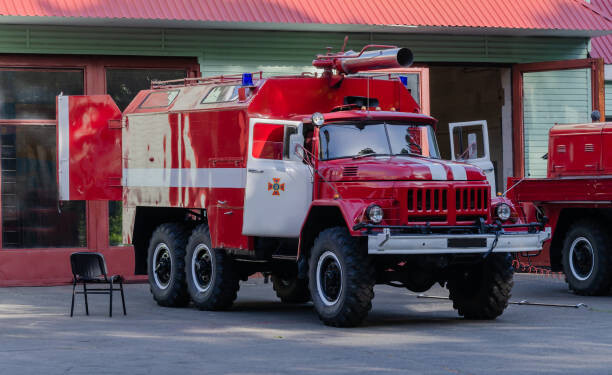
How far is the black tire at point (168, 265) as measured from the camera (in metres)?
16.5

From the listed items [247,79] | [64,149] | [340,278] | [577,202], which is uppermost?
[247,79]

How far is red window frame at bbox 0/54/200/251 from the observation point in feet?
67.2

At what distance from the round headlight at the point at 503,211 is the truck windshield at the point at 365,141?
120 cm

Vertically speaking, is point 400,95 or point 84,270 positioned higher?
point 400,95

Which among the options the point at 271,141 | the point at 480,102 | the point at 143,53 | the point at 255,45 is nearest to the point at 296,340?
the point at 271,141

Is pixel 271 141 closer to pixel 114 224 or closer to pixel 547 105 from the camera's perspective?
pixel 114 224

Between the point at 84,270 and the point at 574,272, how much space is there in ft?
24.2

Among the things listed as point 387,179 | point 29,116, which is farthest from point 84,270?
point 29,116

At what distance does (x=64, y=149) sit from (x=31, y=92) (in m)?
3.24

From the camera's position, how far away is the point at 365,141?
46.9 ft

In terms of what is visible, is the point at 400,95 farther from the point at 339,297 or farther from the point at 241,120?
the point at 339,297

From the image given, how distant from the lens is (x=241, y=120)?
15125 millimetres

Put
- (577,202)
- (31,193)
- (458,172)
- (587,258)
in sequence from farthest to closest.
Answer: (31,193)
(587,258)
(577,202)
(458,172)

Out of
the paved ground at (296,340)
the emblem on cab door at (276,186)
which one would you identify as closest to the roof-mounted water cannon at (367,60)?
the emblem on cab door at (276,186)
